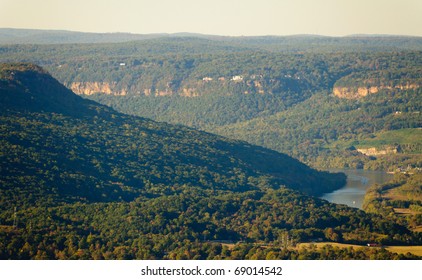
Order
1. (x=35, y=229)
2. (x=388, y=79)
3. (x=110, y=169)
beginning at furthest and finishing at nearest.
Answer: (x=388, y=79), (x=110, y=169), (x=35, y=229)

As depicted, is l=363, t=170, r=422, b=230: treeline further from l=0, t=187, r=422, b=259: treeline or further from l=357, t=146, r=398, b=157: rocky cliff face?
l=357, t=146, r=398, b=157: rocky cliff face

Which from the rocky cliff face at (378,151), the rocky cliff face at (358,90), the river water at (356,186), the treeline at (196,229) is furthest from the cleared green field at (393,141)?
the treeline at (196,229)

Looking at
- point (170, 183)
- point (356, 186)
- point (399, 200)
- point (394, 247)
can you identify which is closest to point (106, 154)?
point (170, 183)

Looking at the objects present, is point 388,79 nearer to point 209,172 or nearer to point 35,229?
point 209,172

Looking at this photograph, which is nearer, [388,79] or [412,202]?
[412,202]

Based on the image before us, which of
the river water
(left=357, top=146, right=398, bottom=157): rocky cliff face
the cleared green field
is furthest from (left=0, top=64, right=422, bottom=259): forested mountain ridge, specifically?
the cleared green field

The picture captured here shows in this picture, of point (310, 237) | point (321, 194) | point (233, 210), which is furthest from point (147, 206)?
point (321, 194)

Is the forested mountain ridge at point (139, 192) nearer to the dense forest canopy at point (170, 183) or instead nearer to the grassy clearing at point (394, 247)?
the dense forest canopy at point (170, 183)
